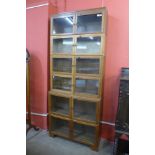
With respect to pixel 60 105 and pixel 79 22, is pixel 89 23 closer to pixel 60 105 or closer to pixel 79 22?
pixel 79 22

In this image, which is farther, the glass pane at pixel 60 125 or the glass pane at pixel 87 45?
the glass pane at pixel 60 125

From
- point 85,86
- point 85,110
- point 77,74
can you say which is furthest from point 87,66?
point 85,110

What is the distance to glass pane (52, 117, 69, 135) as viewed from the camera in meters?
2.98

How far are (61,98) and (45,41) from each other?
42.8 inches

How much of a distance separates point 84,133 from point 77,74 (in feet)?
3.42

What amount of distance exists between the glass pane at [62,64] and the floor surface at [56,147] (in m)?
1.23

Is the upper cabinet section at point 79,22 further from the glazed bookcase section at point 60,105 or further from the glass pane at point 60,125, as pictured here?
the glass pane at point 60,125

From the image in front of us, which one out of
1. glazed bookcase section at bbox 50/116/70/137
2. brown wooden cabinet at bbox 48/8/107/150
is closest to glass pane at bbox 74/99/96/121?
brown wooden cabinet at bbox 48/8/107/150

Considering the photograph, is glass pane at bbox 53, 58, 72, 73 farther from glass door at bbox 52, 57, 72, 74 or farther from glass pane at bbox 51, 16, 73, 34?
glass pane at bbox 51, 16, 73, 34

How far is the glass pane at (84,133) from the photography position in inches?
107
